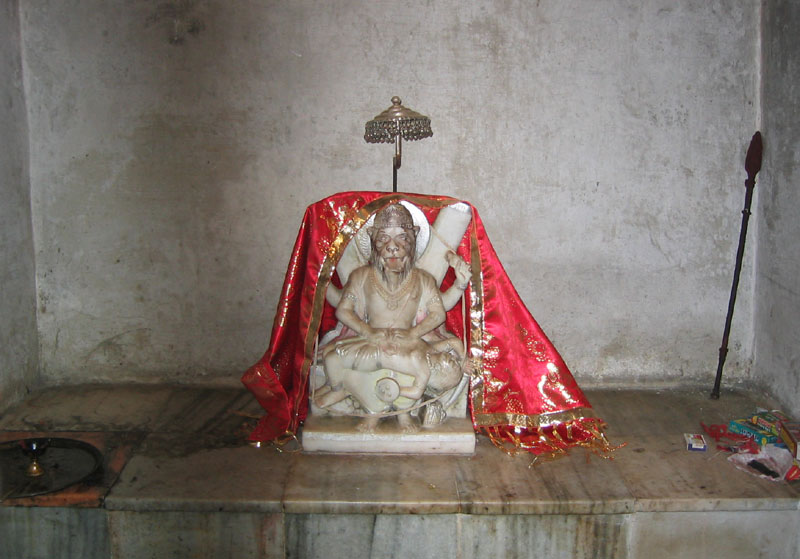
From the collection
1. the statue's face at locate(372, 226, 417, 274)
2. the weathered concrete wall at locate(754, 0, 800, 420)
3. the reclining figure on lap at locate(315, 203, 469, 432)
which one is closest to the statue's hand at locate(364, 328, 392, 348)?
the reclining figure on lap at locate(315, 203, 469, 432)

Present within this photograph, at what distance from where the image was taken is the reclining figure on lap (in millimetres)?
3842

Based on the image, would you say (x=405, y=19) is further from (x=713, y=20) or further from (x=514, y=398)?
(x=514, y=398)

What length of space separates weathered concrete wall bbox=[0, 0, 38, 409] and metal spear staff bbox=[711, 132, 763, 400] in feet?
14.5

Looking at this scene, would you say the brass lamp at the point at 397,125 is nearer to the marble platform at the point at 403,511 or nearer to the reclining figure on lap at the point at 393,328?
the reclining figure on lap at the point at 393,328

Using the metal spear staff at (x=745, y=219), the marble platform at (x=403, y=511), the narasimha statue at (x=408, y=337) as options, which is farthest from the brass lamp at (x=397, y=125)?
the metal spear staff at (x=745, y=219)

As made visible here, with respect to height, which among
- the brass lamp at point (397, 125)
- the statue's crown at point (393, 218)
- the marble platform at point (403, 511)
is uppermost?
the brass lamp at point (397, 125)

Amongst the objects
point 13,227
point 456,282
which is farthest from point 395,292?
point 13,227

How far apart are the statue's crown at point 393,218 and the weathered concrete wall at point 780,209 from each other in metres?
2.37

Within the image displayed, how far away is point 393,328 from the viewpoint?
393cm

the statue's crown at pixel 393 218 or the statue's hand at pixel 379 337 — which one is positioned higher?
the statue's crown at pixel 393 218

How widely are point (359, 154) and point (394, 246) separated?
1.20 meters

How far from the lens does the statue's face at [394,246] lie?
→ 382cm

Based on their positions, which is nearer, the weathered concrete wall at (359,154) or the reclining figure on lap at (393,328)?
the reclining figure on lap at (393,328)

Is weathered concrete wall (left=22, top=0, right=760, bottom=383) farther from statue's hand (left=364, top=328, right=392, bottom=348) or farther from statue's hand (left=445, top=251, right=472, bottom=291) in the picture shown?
statue's hand (left=364, top=328, right=392, bottom=348)
